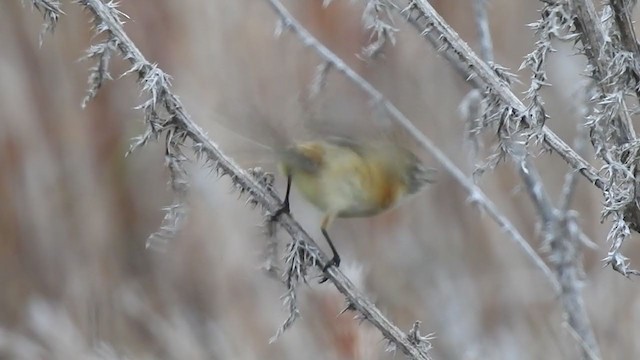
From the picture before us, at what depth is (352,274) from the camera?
6.11 ft

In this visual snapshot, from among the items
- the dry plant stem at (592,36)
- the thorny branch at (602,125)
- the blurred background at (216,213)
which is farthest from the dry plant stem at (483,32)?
the blurred background at (216,213)

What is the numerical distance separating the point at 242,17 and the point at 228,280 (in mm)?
867

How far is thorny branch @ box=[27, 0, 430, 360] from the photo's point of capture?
4.11ft

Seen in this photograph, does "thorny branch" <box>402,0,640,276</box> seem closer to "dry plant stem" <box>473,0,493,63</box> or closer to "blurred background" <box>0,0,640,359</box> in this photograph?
"dry plant stem" <box>473,0,493,63</box>

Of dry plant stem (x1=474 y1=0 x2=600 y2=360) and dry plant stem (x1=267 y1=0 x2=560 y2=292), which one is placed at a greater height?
dry plant stem (x1=267 y1=0 x2=560 y2=292)

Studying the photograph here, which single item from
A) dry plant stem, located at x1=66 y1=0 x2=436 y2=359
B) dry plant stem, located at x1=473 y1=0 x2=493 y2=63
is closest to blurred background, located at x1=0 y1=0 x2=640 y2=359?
dry plant stem, located at x1=473 y1=0 x2=493 y2=63

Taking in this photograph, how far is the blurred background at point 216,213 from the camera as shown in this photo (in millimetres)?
2877

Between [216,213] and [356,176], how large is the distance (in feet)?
4.43

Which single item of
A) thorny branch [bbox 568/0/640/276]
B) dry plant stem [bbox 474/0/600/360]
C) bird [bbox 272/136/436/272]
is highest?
bird [bbox 272/136/436/272]

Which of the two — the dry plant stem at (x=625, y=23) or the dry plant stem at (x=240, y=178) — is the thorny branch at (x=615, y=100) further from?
the dry plant stem at (x=240, y=178)

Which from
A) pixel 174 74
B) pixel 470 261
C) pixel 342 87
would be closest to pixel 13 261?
pixel 174 74

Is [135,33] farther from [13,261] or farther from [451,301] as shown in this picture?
[451,301]

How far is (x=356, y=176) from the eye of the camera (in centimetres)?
172

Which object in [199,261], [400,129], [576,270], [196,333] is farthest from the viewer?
[199,261]
